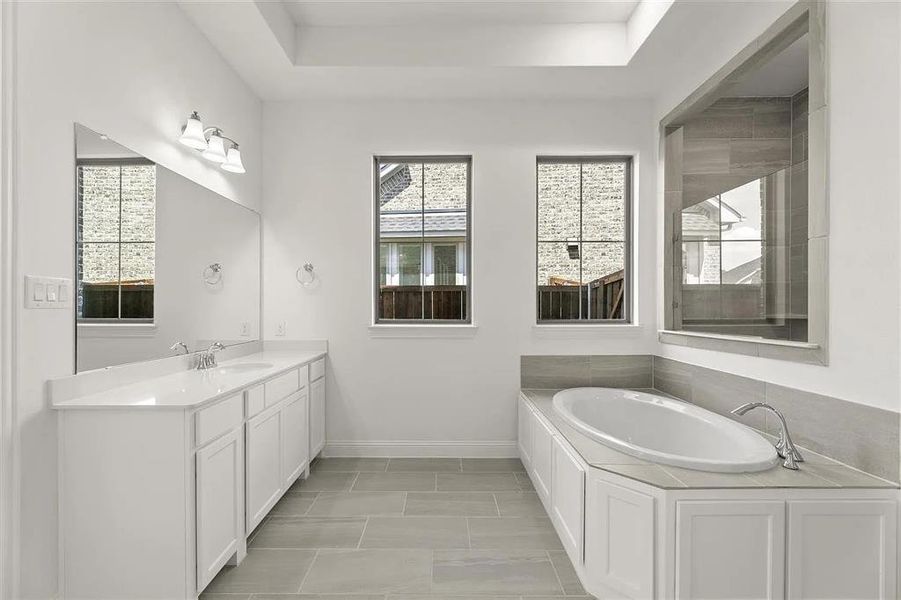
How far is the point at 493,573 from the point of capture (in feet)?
7.13

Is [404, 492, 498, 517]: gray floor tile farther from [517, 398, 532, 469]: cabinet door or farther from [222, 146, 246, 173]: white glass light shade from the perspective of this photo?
[222, 146, 246, 173]: white glass light shade

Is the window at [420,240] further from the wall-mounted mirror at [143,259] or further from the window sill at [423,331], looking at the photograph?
the wall-mounted mirror at [143,259]

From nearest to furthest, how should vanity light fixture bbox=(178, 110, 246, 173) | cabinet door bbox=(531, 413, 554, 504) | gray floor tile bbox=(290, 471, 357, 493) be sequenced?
1. vanity light fixture bbox=(178, 110, 246, 173)
2. cabinet door bbox=(531, 413, 554, 504)
3. gray floor tile bbox=(290, 471, 357, 493)

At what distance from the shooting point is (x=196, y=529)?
1837 millimetres

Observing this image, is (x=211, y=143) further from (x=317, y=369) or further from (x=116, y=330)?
(x=317, y=369)

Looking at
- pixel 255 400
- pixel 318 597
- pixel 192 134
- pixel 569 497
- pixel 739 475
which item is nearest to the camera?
pixel 739 475

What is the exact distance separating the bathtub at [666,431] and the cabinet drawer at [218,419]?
1614 millimetres

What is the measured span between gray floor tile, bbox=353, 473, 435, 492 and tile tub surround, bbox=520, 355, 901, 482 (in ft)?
3.29

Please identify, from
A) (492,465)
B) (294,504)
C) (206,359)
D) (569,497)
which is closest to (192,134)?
(206,359)

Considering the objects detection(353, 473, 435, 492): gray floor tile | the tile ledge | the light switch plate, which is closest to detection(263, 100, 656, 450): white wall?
the tile ledge

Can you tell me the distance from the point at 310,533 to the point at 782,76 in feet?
10.9

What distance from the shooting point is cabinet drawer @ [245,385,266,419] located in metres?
2.31

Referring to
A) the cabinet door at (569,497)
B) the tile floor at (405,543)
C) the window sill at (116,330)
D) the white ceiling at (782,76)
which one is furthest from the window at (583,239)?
the window sill at (116,330)

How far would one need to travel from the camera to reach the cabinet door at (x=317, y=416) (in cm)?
332
